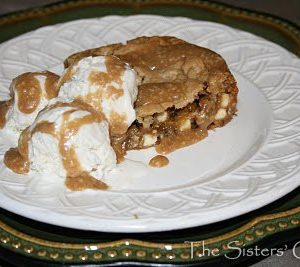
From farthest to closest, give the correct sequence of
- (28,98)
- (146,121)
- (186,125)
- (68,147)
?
(186,125) → (146,121) → (28,98) → (68,147)

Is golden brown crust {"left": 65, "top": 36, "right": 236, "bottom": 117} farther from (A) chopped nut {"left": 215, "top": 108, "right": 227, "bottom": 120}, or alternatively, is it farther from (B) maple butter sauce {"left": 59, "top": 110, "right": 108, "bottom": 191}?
(B) maple butter sauce {"left": 59, "top": 110, "right": 108, "bottom": 191}

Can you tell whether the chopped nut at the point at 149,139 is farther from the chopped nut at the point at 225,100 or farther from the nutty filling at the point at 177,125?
the chopped nut at the point at 225,100

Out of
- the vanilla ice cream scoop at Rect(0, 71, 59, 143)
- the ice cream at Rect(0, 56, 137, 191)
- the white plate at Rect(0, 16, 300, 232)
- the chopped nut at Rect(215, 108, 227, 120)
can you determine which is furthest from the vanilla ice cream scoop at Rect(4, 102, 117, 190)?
the chopped nut at Rect(215, 108, 227, 120)

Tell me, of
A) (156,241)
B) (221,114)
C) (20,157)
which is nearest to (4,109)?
(20,157)

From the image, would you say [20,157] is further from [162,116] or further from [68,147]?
[162,116]

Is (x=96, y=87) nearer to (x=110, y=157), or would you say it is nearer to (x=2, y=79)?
(x=110, y=157)

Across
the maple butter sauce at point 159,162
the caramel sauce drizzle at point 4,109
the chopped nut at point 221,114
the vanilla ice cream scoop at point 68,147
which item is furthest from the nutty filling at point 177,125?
the caramel sauce drizzle at point 4,109

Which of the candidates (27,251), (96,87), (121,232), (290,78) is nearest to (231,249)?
(121,232)
